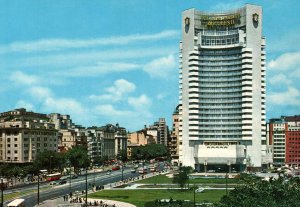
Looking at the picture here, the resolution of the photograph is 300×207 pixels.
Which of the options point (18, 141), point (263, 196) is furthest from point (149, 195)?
point (18, 141)

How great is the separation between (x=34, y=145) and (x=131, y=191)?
239 feet

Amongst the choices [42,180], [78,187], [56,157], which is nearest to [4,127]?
[56,157]

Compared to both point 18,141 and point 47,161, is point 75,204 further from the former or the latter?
point 18,141

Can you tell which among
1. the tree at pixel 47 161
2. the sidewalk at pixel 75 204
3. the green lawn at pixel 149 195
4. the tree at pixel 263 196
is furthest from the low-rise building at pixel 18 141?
the tree at pixel 263 196

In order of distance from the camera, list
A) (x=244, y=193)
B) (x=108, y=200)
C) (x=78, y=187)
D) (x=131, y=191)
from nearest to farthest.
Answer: (x=244, y=193)
(x=108, y=200)
(x=131, y=191)
(x=78, y=187)

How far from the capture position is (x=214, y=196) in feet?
374

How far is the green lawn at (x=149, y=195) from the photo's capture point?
362ft

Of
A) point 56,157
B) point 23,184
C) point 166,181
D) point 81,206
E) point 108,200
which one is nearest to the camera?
point 81,206

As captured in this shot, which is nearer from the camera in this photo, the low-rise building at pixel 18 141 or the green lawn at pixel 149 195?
the green lawn at pixel 149 195

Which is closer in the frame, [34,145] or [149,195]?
[149,195]

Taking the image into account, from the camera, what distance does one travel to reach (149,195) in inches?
4683

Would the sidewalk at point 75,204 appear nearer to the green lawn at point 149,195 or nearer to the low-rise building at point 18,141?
the green lawn at point 149,195

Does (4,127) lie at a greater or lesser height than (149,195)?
greater

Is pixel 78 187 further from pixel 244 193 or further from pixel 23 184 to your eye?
pixel 244 193
